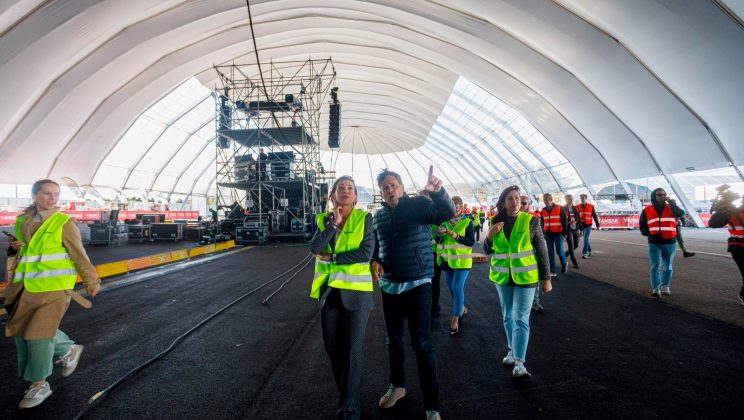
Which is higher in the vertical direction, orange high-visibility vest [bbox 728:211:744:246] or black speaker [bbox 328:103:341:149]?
black speaker [bbox 328:103:341:149]

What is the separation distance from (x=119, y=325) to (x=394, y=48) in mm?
22891

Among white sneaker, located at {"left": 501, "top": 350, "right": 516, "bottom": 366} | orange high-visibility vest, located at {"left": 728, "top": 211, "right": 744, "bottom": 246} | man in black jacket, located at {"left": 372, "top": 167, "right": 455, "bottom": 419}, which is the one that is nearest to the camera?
man in black jacket, located at {"left": 372, "top": 167, "right": 455, "bottom": 419}

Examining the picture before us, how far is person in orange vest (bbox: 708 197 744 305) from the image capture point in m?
4.50

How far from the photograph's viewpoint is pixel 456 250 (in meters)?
4.06

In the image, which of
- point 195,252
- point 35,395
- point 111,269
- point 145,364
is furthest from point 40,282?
point 195,252

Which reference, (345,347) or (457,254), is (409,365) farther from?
(457,254)

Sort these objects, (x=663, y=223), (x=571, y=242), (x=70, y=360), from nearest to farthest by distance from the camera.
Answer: (x=70, y=360) < (x=663, y=223) < (x=571, y=242)

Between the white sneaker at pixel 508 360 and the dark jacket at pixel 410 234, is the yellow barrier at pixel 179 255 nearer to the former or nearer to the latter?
the dark jacket at pixel 410 234

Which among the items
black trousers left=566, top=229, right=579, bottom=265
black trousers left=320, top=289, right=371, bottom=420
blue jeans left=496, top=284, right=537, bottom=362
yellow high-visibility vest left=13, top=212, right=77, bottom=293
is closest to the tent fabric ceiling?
black trousers left=566, top=229, right=579, bottom=265

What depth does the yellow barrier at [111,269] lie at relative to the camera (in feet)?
23.6

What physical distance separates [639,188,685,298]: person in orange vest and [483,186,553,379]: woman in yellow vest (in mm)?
3432

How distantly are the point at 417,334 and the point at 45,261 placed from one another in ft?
9.76

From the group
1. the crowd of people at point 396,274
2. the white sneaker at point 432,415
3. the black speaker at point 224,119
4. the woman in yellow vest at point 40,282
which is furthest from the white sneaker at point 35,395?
the black speaker at point 224,119

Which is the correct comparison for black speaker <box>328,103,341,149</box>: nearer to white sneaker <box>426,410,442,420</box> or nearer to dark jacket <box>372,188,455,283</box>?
dark jacket <box>372,188,455,283</box>
